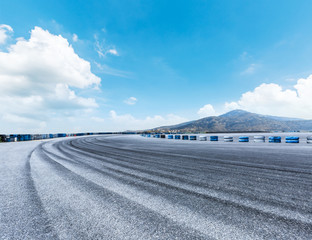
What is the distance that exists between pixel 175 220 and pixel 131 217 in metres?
0.85

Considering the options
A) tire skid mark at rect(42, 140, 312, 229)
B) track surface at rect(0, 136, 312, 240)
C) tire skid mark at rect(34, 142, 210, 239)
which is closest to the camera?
track surface at rect(0, 136, 312, 240)

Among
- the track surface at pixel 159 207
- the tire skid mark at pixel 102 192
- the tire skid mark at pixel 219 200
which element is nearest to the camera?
the track surface at pixel 159 207

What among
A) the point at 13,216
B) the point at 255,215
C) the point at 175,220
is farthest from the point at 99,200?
the point at 255,215

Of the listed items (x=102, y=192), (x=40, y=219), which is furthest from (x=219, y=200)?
(x=40, y=219)

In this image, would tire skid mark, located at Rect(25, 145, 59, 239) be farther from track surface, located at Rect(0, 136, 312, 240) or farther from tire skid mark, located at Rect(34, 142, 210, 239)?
tire skid mark, located at Rect(34, 142, 210, 239)

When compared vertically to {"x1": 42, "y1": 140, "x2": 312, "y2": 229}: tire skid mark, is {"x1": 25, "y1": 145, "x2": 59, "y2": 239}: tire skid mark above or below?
above

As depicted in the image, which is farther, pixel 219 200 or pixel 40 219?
pixel 219 200

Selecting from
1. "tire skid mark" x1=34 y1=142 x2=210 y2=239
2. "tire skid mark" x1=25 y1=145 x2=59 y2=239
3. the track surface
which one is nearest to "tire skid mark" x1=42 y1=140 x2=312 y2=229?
the track surface

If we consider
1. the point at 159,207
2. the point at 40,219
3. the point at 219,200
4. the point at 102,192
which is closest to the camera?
the point at 40,219

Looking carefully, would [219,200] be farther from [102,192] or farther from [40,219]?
[40,219]

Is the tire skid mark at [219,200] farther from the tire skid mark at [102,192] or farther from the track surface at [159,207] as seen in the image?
the tire skid mark at [102,192]

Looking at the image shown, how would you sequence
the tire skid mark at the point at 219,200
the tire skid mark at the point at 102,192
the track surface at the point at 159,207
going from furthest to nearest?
the tire skid mark at the point at 219,200, the tire skid mark at the point at 102,192, the track surface at the point at 159,207

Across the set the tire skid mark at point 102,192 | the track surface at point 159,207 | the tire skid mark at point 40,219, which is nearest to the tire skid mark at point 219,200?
the track surface at point 159,207

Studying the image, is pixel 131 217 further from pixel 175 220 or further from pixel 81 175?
pixel 81 175
